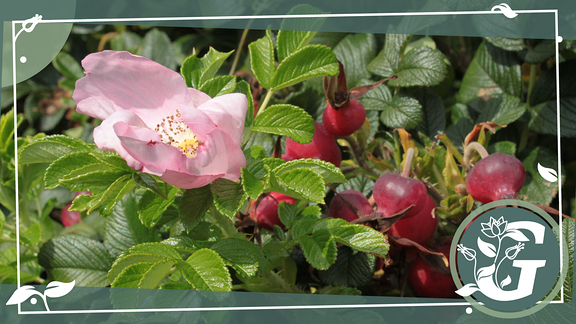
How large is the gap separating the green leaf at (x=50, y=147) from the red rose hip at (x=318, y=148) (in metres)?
0.37

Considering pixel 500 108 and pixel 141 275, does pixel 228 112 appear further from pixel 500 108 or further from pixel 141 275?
pixel 500 108

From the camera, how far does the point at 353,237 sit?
23.2 inches

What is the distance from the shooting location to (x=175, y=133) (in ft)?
1.94

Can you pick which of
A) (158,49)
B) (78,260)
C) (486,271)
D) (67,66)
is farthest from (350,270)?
(67,66)

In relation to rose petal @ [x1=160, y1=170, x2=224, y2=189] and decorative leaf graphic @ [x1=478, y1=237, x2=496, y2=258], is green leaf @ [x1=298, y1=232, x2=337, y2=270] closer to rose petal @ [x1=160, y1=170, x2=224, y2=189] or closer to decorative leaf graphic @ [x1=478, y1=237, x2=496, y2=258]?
rose petal @ [x1=160, y1=170, x2=224, y2=189]

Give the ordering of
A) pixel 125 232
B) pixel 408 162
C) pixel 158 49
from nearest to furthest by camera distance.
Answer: pixel 408 162 → pixel 125 232 → pixel 158 49

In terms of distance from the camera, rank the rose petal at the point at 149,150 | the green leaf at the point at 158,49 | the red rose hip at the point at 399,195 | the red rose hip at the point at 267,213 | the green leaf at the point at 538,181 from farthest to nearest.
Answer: the green leaf at the point at 158,49 < the green leaf at the point at 538,181 < the red rose hip at the point at 267,213 < the red rose hip at the point at 399,195 < the rose petal at the point at 149,150

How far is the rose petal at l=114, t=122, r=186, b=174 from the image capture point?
0.47m

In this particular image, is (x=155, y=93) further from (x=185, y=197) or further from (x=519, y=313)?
(x=519, y=313)

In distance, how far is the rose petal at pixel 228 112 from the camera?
0.51 m

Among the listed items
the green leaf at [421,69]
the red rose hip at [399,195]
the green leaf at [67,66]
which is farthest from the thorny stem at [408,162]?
the green leaf at [67,66]

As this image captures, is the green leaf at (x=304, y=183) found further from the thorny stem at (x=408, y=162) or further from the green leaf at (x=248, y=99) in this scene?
the thorny stem at (x=408, y=162)

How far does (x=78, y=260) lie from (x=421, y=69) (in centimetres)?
82

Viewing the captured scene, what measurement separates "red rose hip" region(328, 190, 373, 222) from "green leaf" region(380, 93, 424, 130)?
250mm
